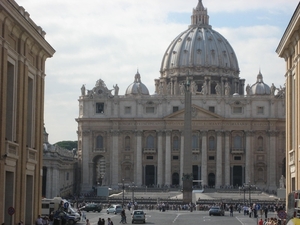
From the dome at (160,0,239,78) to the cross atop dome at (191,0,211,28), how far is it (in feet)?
12.7

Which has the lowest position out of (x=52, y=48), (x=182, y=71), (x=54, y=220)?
(x=54, y=220)

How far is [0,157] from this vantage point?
31.7 m

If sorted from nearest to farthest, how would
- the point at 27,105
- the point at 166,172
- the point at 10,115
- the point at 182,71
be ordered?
the point at 10,115 < the point at 27,105 < the point at 166,172 < the point at 182,71

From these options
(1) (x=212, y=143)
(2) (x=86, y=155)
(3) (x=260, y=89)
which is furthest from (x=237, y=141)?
(2) (x=86, y=155)

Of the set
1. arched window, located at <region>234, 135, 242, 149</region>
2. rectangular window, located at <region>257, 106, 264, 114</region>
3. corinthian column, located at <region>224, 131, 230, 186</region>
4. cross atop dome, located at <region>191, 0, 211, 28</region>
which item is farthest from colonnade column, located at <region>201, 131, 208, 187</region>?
cross atop dome, located at <region>191, 0, 211, 28</region>

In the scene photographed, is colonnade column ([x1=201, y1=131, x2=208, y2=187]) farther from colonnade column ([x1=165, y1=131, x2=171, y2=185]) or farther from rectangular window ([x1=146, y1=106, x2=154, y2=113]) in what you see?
rectangular window ([x1=146, y1=106, x2=154, y2=113])

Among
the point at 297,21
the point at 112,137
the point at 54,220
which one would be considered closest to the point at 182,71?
the point at 112,137

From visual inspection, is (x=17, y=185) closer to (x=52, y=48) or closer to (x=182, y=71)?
(x=52, y=48)

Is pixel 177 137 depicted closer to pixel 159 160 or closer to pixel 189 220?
pixel 159 160

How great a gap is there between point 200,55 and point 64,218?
356ft

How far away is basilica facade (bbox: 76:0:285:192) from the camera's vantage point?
413ft

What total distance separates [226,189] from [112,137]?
2051cm

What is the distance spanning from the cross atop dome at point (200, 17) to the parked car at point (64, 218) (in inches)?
4666

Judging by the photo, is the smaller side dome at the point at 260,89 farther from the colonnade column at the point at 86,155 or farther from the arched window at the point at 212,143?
the colonnade column at the point at 86,155
